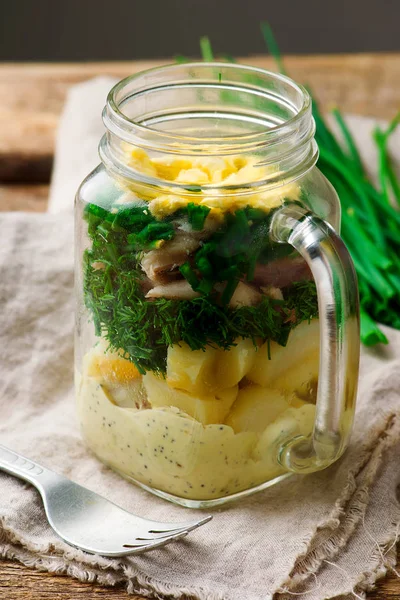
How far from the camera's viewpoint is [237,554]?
3.56ft

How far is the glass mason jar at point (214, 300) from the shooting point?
100cm

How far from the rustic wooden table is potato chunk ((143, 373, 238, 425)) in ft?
3.26

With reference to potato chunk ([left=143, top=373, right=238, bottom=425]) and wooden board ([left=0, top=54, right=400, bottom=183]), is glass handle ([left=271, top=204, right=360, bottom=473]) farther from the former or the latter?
wooden board ([left=0, top=54, right=400, bottom=183])

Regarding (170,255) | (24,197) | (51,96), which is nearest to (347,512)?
(170,255)

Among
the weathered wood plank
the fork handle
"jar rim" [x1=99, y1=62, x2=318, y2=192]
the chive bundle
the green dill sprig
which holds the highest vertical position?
"jar rim" [x1=99, y1=62, x2=318, y2=192]

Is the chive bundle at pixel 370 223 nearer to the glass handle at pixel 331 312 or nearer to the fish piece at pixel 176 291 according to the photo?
the glass handle at pixel 331 312

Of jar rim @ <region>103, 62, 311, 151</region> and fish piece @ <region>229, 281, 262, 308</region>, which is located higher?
jar rim @ <region>103, 62, 311, 151</region>

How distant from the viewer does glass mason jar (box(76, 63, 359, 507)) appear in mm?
1005

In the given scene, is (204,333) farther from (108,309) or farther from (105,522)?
(105,522)

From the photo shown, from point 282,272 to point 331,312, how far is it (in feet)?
0.29

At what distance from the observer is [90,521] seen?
1.10 meters

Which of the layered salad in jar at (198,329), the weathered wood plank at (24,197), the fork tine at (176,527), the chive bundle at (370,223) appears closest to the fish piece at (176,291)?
the layered salad in jar at (198,329)

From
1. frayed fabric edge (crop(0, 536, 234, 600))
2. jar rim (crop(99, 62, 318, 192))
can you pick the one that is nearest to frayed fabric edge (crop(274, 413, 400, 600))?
frayed fabric edge (crop(0, 536, 234, 600))

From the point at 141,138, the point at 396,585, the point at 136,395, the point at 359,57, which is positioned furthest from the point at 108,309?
the point at 359,57
